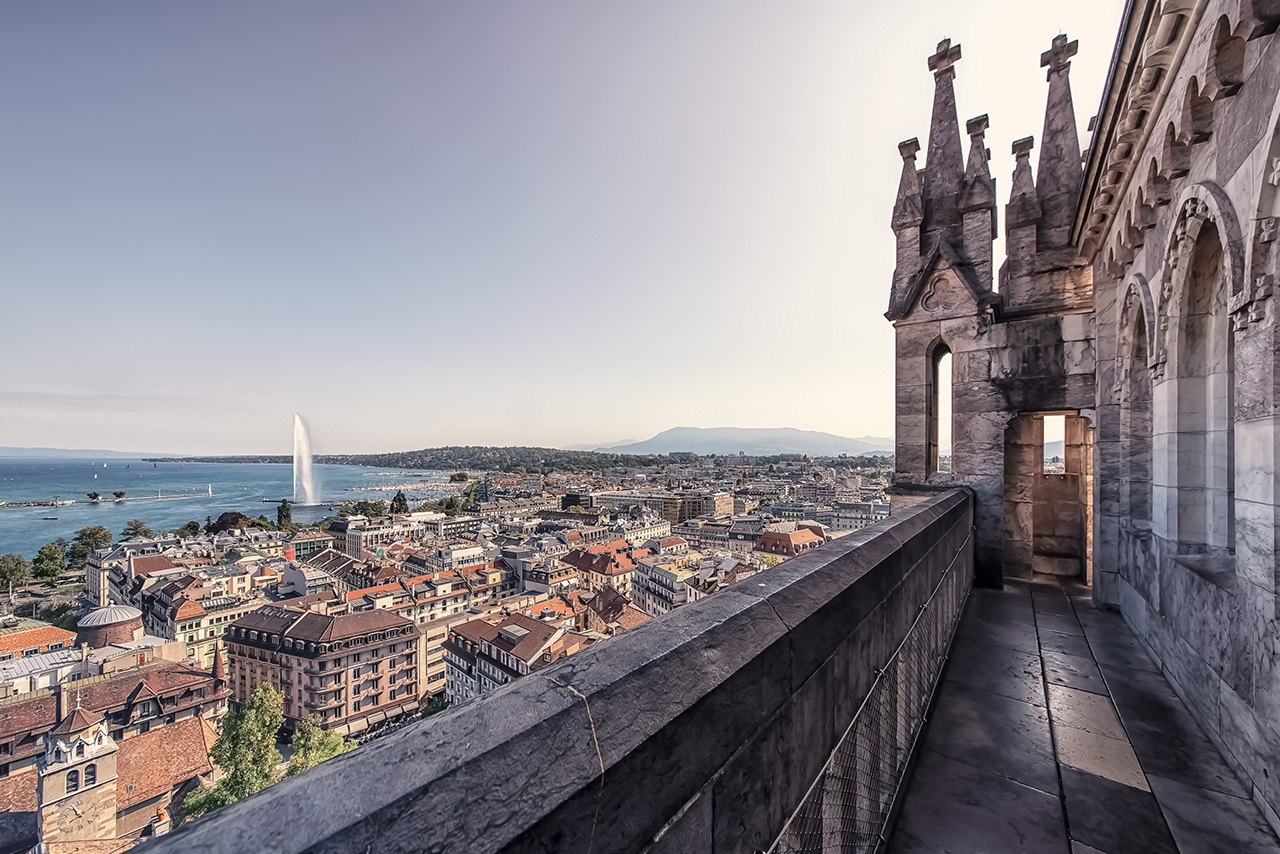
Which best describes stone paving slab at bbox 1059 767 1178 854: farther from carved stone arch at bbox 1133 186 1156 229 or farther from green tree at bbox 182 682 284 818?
green tree at bbox 182 682 284 818

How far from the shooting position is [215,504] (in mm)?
162375

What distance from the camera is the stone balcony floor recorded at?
8.75ft

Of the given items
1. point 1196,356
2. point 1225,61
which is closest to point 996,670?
point 1196,356

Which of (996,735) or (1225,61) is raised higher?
(1225,61)

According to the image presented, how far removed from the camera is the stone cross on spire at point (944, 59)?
9.70 metres

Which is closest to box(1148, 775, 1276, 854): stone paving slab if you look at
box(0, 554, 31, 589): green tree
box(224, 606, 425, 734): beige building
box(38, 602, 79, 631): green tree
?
box(224, 606, 425, 734): beige building

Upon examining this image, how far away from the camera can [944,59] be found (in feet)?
32.2

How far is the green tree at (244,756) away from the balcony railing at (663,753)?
3003cm

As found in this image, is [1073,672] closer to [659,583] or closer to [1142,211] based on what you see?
[1142,211]

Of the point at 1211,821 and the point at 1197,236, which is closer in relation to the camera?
the point at 1211,821

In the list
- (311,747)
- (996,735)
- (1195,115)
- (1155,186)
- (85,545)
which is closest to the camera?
(996,735)

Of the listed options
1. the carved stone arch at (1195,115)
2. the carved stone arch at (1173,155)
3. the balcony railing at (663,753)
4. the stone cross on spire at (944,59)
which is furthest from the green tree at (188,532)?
the carved stone arch at (1195,115)

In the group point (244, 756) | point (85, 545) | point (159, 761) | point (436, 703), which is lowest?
point (436, 703)

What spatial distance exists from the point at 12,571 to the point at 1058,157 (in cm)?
10244
